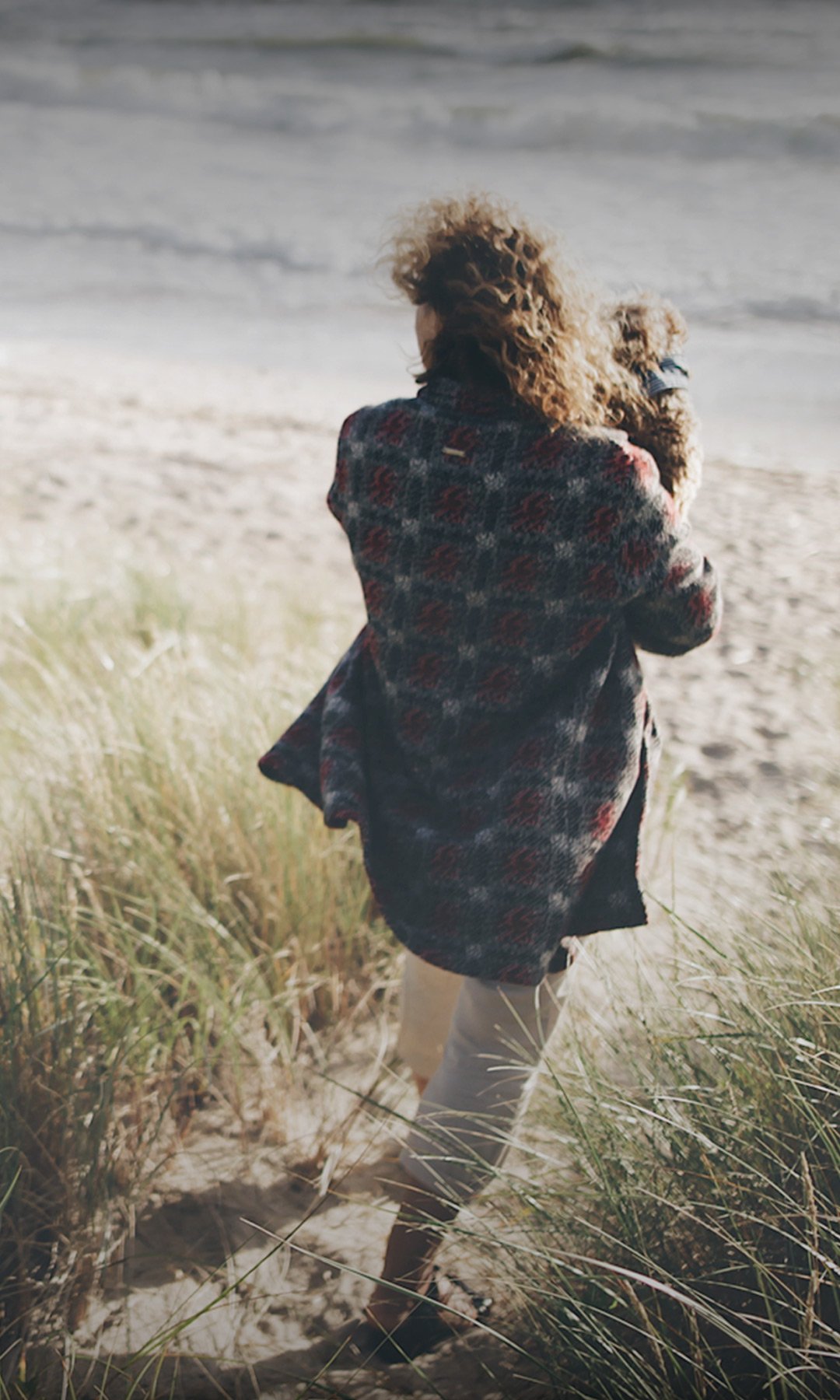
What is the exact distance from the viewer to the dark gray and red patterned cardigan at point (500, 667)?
1.48 meters

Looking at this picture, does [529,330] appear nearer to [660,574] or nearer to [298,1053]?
[660,574]

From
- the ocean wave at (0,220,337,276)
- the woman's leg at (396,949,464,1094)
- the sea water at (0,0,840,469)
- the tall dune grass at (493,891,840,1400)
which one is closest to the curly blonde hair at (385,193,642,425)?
the sea water at (0,0,840,469)

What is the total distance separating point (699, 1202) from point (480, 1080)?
0.37m

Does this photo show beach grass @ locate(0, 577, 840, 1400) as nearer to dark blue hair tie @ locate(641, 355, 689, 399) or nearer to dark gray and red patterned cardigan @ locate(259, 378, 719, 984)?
dark gray and red patterned cardigan @ locate(259, 378, 719, 984)

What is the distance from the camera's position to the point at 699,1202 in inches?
57.7

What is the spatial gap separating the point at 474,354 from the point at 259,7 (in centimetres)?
2450

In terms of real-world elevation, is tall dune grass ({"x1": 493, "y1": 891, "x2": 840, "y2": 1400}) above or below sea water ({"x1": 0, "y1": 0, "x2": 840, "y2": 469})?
below

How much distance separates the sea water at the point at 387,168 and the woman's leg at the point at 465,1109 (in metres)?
1.11

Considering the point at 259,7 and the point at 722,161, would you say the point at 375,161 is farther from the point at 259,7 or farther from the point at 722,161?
the point at 259,7

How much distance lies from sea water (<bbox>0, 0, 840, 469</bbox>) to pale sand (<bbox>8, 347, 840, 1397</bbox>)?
2.94 feet

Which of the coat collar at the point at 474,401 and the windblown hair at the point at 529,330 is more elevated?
the windblown hair at the point at 529,330

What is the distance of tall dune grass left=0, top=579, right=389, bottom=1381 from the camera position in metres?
1.83

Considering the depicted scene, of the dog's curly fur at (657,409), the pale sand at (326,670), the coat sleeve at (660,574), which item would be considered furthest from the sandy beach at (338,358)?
the coat sleeve at (660,574)

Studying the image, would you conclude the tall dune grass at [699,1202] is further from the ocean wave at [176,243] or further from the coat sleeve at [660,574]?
the ocean wave at [176,243]
